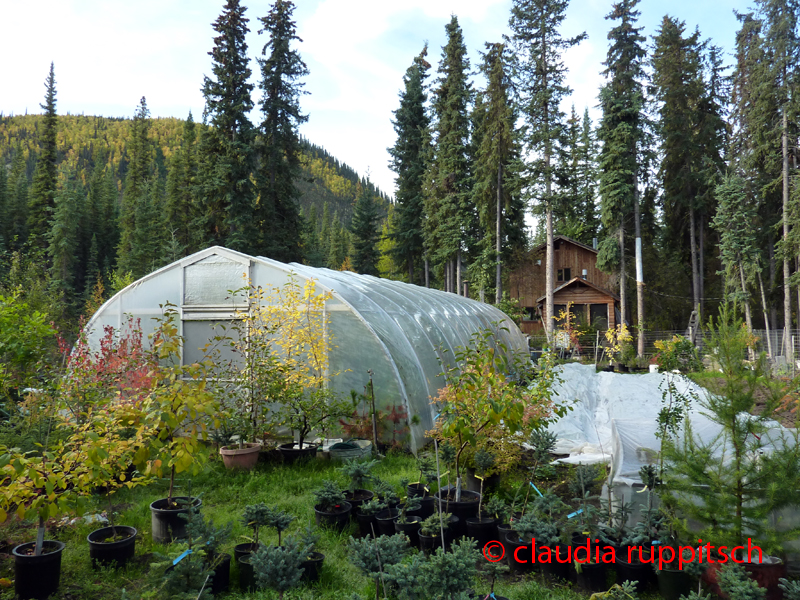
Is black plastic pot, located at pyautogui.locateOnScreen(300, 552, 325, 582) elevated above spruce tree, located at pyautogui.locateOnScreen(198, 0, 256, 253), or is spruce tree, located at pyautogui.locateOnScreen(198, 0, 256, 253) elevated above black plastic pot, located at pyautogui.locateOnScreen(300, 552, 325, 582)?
spruce tree, located at pyautogui.locateOnScreen(198, 0, 256, 253)

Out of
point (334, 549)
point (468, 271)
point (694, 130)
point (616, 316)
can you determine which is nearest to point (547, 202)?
point (468, 271)

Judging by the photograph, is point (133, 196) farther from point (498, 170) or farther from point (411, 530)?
point (411, 530)

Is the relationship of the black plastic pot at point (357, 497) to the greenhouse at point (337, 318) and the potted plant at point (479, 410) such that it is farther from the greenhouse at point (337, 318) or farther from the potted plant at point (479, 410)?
the greenhouse at point (337, 318)

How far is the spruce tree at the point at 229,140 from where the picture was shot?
68.6 feet

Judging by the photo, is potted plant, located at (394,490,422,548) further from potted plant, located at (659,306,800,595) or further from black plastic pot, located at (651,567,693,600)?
potted plant, located at (659,306,800,595)

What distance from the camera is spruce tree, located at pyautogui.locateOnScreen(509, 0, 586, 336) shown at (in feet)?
70.0

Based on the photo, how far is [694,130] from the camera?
87.2 ft

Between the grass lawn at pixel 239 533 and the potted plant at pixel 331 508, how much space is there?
116mm

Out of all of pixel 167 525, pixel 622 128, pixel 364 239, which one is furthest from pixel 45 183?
pixel 167 525

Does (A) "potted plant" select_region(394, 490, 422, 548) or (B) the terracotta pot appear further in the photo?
(B) the terracotta pot

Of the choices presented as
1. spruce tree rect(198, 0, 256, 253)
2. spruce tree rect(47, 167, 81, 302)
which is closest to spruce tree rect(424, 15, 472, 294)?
spruce tree rect(198, 0, 256, 253)

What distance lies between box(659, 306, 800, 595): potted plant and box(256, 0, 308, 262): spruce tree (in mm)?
20889

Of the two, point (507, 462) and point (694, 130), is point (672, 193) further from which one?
point (507, 462)

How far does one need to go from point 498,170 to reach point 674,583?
22564mm
